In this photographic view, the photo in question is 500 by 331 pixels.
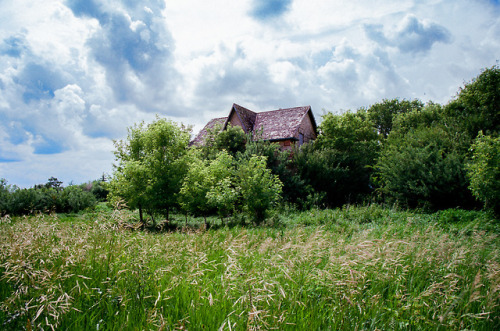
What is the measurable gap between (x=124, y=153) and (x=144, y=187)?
5193 millimetres

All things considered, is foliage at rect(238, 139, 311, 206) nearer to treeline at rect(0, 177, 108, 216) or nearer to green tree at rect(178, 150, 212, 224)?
green tree at rect(178, 150, 212, 224)

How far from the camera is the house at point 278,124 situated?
1051 inches

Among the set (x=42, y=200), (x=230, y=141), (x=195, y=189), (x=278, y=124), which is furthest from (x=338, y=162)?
(x=42, y=200)

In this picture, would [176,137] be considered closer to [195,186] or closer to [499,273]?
[195,186]

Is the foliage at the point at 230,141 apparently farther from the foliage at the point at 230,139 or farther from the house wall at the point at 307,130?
the house wall at the point at 307,130

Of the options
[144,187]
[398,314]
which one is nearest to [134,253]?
[398,314]

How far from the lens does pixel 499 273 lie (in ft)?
10.7

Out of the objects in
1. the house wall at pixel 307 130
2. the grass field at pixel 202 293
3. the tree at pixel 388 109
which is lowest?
the grass field at pixel 202 293

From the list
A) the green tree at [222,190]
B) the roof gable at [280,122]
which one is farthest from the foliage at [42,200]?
the roof gable at [280,122]

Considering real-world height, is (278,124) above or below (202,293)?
above

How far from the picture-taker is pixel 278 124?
28328mm

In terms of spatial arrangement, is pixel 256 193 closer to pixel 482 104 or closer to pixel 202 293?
pixel 202 293

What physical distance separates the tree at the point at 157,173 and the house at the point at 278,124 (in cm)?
1050

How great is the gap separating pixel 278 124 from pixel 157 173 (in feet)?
51.8
